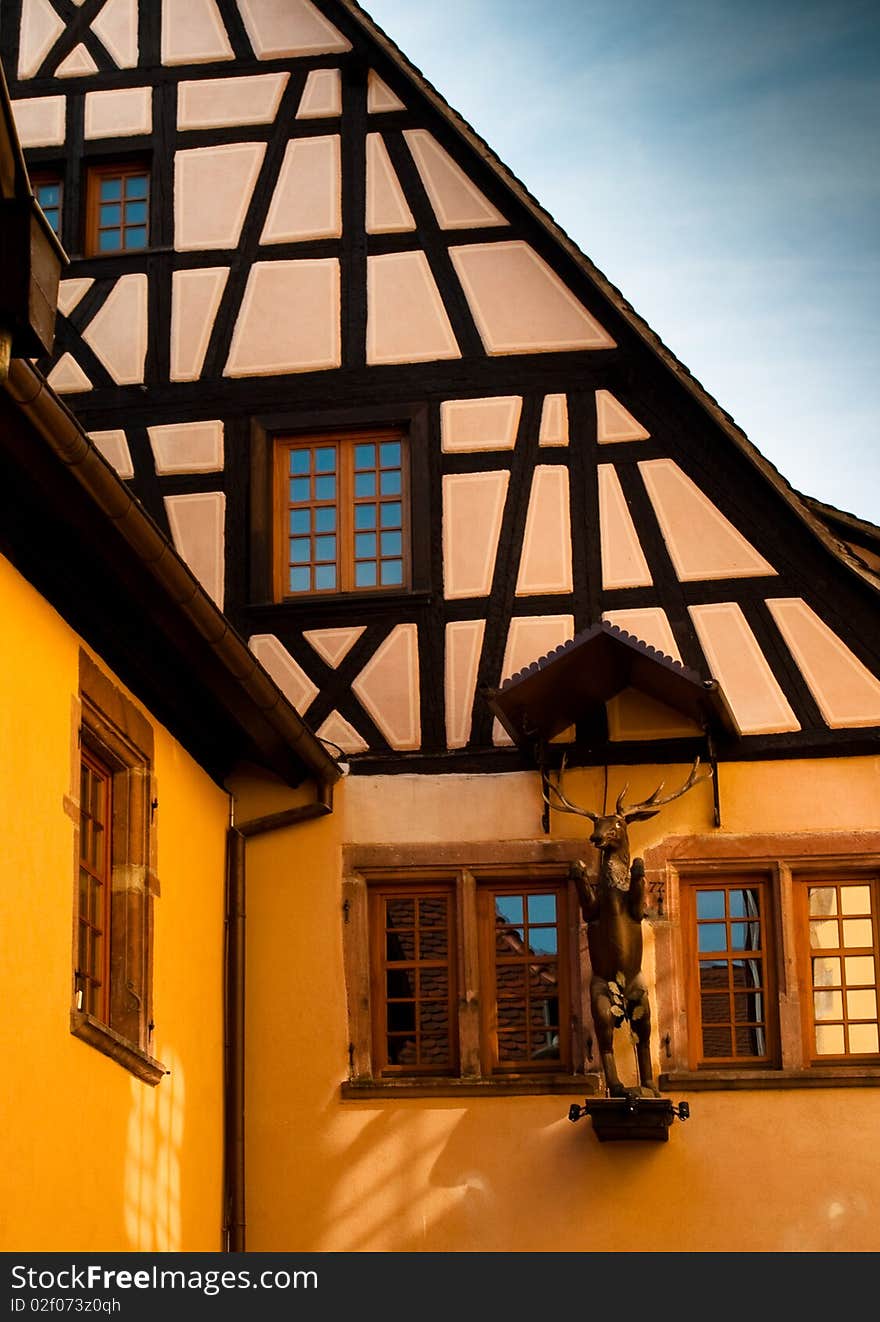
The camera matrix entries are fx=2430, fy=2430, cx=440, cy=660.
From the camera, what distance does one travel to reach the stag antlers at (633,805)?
460 inches

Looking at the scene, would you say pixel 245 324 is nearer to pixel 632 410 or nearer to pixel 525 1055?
pixel 632 410

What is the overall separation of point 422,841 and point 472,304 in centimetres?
308

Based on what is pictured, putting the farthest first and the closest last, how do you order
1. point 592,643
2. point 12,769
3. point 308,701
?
point 308,701, point 592,643, point 12,769

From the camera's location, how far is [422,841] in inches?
486

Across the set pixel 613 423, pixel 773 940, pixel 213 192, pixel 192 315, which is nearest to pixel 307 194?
pixel 213 192

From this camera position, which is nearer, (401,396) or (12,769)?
(12,769)

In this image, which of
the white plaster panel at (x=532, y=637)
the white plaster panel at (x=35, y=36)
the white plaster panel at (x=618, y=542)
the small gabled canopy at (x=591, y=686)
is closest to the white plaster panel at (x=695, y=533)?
the white plaster panel at (x=618, y=542)

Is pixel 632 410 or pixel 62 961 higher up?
pixel 632 410

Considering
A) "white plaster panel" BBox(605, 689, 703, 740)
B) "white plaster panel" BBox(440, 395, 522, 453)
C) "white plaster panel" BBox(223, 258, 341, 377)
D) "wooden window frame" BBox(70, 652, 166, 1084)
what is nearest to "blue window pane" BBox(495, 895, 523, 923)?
"white plaster panel" BBox(605, 689, 703, 740)

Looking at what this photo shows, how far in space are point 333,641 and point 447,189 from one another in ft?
8.95

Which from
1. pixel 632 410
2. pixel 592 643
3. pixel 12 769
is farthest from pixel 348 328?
pixel 12 769

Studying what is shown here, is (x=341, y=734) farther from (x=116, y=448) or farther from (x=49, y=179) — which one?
(x=49, y=179)

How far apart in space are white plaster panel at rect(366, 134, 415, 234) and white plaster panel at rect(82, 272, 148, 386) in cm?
136

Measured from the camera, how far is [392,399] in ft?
43.5
